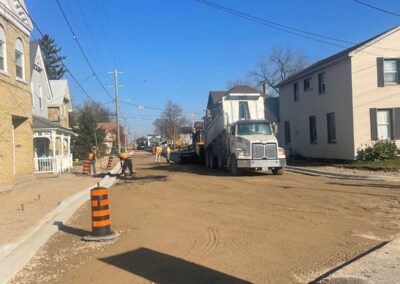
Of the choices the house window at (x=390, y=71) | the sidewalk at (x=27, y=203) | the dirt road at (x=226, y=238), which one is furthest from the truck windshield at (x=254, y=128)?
the sidewalk at (x=27, y=203)

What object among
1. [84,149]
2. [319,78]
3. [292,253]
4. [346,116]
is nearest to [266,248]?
[292,253]

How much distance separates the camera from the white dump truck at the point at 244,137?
70.1ft

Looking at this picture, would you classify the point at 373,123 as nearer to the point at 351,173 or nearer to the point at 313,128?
the point at 351,173

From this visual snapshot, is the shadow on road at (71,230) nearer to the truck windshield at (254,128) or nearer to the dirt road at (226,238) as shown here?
the dirt road at (226,238)

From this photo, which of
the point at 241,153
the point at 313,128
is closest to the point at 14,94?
the point at 241,153

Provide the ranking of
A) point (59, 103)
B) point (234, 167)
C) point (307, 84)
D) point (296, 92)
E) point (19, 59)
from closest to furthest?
point (19, 59)
point (234, 167)
point (307, 84)
point (296, 92)
point (59, 103)

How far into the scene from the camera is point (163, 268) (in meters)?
6.82

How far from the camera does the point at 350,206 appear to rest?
1197 cm

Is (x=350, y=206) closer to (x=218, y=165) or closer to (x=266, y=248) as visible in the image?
(x=266, y=248)

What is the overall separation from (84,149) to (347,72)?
1522 inches

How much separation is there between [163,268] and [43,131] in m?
23.5

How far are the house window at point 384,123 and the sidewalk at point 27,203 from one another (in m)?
15.9

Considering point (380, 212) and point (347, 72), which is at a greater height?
point (347, 72)

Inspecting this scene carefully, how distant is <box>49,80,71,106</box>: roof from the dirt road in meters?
28.0
